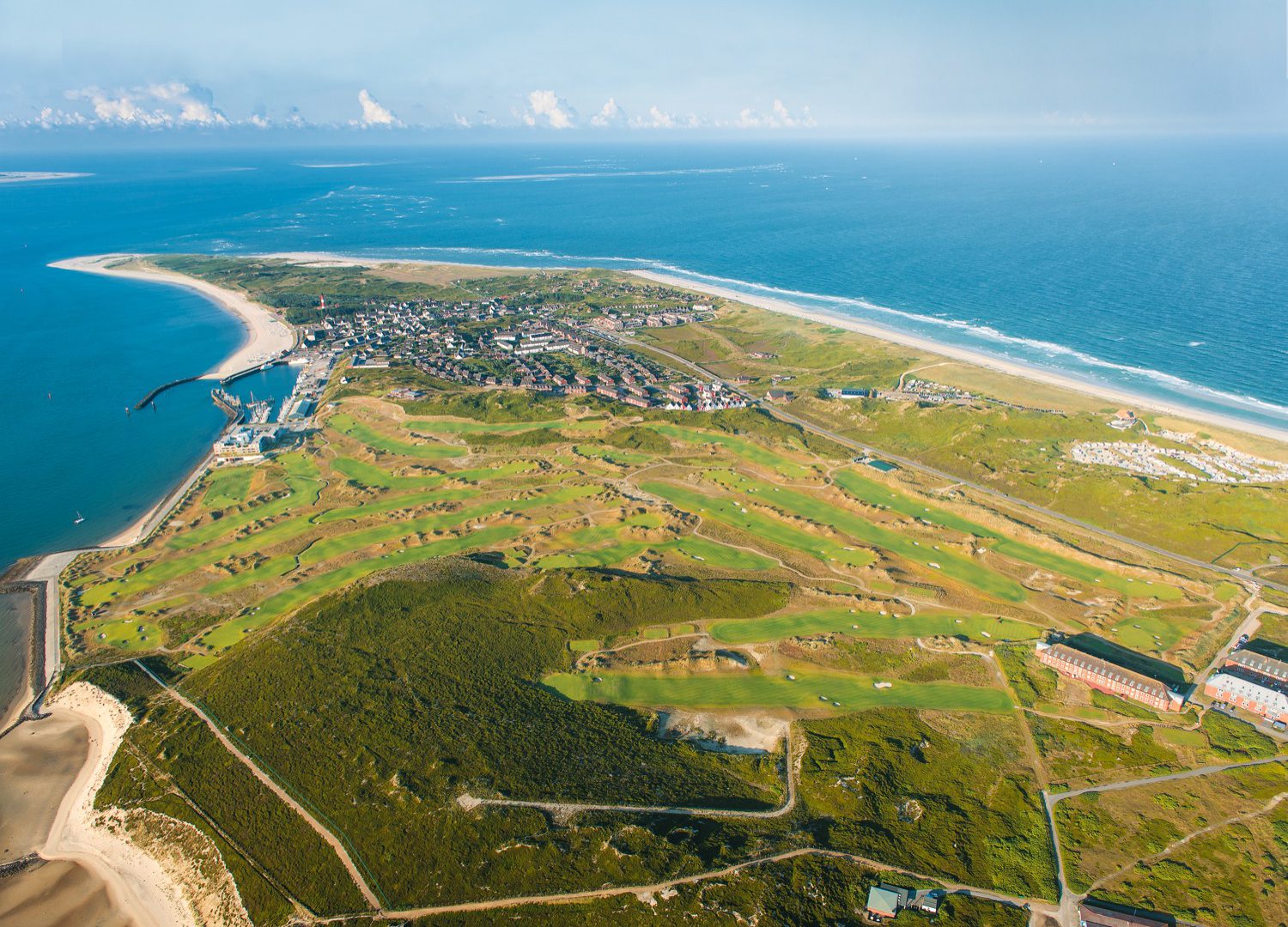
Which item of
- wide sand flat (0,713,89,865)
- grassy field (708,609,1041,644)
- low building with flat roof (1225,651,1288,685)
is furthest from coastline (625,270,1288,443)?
wide sand flat (0,713,89,865)

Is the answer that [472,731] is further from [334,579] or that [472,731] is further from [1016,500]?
[1016,500]

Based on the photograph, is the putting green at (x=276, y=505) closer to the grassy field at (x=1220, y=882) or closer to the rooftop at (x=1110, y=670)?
the rooftop at (x=1110, y=670)

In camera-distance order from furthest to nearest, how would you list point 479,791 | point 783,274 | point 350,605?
point 783,274 < point 350,605 < point 479,791

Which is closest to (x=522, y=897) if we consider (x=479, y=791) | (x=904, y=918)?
(x=479, y=791)

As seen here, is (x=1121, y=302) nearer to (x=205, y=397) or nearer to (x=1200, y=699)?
(x=1200, y=699)

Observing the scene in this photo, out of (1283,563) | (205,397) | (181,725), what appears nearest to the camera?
(181,725)

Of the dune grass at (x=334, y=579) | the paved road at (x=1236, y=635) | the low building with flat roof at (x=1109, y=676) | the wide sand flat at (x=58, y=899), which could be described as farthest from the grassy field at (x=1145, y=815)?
the dune grass at (x=334, y=579)

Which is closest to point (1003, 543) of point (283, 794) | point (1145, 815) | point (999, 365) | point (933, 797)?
point (1145, 815)
